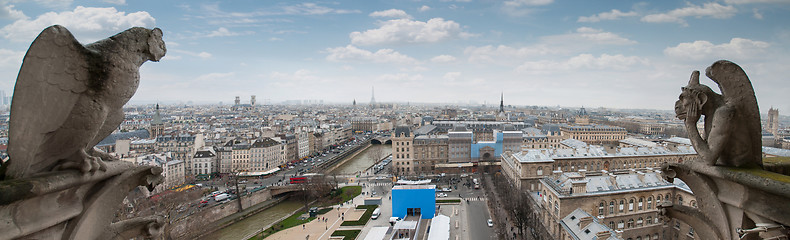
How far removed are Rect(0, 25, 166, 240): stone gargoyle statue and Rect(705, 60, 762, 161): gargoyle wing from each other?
5785 millimetres

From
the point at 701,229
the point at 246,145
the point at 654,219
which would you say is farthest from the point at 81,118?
the point at 246,145

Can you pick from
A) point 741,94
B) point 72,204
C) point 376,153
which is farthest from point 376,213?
point 376,153

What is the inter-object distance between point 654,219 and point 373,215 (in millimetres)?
17972

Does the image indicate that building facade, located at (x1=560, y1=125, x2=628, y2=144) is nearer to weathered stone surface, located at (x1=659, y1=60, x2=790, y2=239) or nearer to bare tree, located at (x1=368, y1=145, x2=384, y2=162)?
bare tree, located at (x1=368, y1=145, x2=384, y2=162)

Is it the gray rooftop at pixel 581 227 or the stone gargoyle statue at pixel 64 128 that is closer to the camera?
the stone gargoyle statue at pixel 64 128

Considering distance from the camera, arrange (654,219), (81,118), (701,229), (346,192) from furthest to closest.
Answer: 1. (346,192)
2. (654,219)
3. (701,229)
4. (81,118)

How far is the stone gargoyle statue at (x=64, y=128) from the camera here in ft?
10.0

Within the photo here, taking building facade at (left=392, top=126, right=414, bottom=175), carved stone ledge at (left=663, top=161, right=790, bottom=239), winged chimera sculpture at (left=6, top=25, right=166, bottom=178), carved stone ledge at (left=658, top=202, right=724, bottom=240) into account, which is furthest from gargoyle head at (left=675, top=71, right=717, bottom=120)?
building facade at (left=392, top=126, right=414, bottom=175)

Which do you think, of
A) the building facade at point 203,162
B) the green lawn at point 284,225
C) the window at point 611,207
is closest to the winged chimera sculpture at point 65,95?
the window at point 611,207

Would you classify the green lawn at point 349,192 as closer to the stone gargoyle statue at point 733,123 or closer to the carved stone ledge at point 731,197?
the carved stone ledge at point 731,197

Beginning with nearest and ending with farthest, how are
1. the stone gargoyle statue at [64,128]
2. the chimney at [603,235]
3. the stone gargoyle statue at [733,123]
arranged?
the stone gargoyle statue at [64,128]
the stone gargoyle statue at [733,123]
the chimney at [603,235]

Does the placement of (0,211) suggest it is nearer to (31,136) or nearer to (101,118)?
(31,136)

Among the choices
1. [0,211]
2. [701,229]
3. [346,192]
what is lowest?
[346,192]

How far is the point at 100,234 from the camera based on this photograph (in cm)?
399
